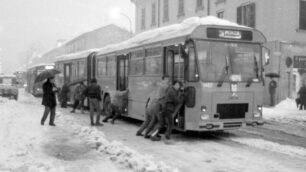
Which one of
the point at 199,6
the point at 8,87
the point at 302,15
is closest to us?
the point at 302,15

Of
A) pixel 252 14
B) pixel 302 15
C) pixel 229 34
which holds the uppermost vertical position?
pixel 252 14

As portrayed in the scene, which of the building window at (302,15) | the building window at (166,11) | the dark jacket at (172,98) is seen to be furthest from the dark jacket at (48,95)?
the building window at (166,11)

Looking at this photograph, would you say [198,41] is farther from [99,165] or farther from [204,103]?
[99,165]

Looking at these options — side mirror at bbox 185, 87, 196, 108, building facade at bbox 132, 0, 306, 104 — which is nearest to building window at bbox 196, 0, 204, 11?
building facade at bbox 132, 0, 306, 104

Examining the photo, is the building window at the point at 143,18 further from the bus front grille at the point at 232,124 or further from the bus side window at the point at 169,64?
the bus front grille at the point at 232,124

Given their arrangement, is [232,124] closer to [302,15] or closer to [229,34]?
[229,34]

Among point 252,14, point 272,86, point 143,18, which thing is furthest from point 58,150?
point 143,18

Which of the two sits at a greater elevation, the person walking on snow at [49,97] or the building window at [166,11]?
the building window at [166,11]

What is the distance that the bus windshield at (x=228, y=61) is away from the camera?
474 inches

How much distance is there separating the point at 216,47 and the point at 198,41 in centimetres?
57

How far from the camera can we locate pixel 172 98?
1187 centimetres

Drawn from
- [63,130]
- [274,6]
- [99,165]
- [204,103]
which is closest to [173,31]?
[204,103]

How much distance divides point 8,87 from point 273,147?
28384 mm

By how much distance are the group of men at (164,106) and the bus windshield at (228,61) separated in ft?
2.76
